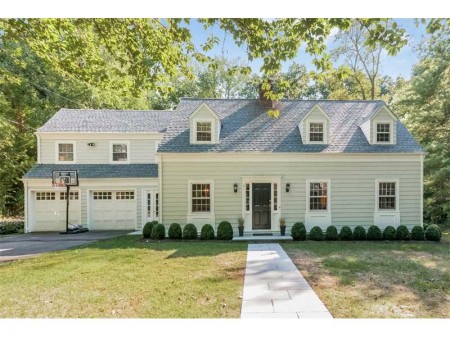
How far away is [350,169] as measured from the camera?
10164 mm

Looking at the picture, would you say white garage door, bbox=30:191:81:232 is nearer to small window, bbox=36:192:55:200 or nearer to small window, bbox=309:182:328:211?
small window, bbox=36:192:55:200

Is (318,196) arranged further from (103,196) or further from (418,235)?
(103,196)

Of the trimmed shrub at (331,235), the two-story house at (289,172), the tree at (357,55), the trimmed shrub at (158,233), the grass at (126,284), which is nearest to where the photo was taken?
the grass at (126,284)

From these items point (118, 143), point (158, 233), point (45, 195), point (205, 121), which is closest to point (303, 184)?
point (205, 121)

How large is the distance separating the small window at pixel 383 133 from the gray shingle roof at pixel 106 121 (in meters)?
10.0

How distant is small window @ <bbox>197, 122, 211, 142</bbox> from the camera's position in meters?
10.3

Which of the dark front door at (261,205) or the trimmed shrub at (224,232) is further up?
the dark front door at (261,205)

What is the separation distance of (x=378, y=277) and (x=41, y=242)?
430 inches

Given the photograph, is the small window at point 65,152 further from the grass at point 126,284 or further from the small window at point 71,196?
the grass at point 126,284

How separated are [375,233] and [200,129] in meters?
7.52

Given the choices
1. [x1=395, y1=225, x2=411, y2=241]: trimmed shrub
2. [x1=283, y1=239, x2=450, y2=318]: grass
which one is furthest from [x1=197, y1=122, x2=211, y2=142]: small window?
[x1=395, y1=225, x2=411, y2=241]: trimmed shrub

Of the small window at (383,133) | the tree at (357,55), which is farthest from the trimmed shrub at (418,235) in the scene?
the tree at (357,55)

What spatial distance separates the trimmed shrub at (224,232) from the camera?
9137 mm
